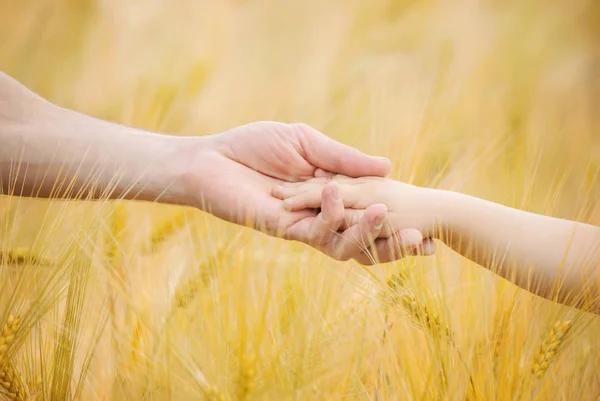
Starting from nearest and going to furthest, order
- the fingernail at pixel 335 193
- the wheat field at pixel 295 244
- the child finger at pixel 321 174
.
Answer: the wheat field at pixel 295 244 < the fingernail at pixel 335 193 < the child finger at pixel 321 174

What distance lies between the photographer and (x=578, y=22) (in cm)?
133

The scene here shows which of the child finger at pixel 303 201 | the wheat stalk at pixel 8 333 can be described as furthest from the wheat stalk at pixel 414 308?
the wheat stalk at pixel 8 333

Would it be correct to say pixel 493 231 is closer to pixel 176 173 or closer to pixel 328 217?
pixel 328 217

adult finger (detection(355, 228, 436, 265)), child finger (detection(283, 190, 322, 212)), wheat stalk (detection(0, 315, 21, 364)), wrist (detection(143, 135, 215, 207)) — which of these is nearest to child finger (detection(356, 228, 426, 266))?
adult finger (detection(355, 228, 436, 265))

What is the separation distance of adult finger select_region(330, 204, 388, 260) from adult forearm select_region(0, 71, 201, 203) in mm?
244

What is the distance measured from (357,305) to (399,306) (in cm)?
6

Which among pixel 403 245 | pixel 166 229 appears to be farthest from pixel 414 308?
pixel 166 229

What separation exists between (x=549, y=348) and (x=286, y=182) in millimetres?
487

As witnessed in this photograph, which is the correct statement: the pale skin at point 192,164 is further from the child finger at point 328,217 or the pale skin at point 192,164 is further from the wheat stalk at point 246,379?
the wheat stalk at point 246,379

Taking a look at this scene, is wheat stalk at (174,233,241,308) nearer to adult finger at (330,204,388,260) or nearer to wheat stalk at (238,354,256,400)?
adult finger at (330,204,388,260)

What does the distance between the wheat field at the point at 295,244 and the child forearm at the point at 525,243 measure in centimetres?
3

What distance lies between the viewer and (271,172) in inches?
37.2

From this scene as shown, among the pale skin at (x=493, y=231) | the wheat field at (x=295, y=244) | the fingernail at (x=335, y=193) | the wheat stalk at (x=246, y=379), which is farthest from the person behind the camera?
the fingernail at (x=335, y=193)

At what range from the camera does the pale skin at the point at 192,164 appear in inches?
→ 32.7
